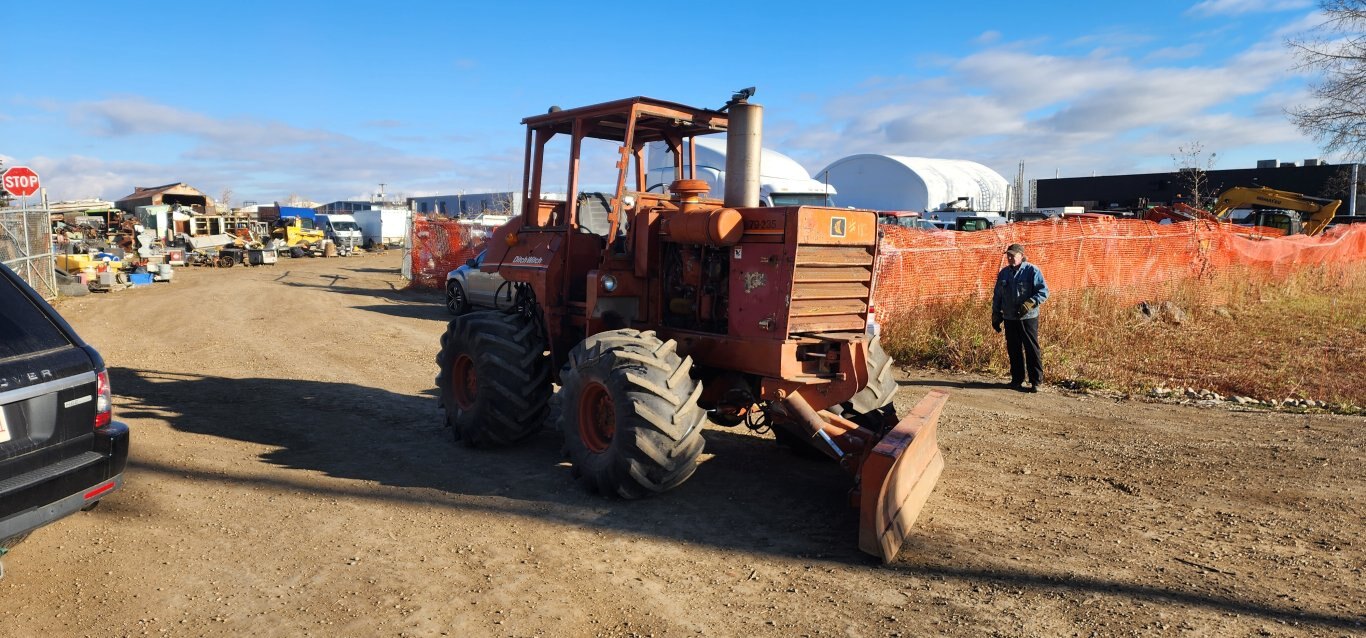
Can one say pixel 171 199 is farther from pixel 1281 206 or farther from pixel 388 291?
pixel 1281 206

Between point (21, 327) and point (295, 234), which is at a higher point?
point (21, 327)

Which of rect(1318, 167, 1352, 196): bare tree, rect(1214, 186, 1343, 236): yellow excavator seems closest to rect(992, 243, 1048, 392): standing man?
rect(1214, 186, 1343, 236): yellow excavator

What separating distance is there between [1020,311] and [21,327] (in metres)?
8.41

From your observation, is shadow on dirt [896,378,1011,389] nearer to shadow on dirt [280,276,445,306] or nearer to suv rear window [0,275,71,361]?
suv rear window [0,275,71,361]

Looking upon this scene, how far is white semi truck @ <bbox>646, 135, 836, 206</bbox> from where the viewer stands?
7266mm

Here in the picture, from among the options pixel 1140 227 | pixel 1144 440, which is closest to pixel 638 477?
pixel 1144 440

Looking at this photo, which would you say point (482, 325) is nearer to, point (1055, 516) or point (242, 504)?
point (242, 504)

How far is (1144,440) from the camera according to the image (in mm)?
6812

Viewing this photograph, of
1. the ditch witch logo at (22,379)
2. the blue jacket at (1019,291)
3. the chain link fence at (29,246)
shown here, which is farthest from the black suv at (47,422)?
the chain link fence at (29,246)

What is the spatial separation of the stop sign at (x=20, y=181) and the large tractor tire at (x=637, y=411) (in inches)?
592

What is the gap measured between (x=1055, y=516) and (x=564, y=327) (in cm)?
380

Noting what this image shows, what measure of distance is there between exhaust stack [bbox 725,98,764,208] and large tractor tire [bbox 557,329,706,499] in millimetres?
1166

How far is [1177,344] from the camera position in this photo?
11.0 metres

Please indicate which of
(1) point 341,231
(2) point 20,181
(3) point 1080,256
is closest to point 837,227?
(3) point 1080,256
